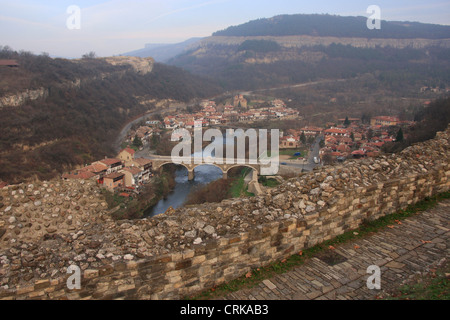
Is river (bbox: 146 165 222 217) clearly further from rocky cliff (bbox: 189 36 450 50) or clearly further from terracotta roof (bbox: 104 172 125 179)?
rocky cliff (bbox: 189 36 450 50)

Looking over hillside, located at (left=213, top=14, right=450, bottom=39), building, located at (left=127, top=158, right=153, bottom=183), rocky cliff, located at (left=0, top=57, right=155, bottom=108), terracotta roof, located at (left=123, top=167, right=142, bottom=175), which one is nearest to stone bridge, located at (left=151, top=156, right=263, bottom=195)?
building, located at (left=127, top=158, right=153, bottom=183)

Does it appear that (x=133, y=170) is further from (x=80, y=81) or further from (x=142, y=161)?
(x=80, y=81)

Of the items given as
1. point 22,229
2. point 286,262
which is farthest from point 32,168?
point 286,262

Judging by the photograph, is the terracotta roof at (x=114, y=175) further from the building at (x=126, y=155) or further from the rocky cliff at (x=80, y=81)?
the rocky cliff at (x=80, y=81)

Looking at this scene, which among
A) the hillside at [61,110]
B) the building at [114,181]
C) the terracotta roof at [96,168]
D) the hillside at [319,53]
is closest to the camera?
the building at [114,181]

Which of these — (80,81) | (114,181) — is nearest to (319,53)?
(80,81)

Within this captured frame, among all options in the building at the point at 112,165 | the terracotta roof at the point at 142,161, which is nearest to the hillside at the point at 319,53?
the terracotta roof at the point at 142,161

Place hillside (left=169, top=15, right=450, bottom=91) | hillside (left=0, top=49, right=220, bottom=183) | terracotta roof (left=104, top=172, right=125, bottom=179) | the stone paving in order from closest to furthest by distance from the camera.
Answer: the stone paving < terracotta roof (left=104, top=172, right=125, bottom=179) < hillside (left=0, top=49, right=220, bottom=183) < hillside (left=169, top=15, right=450, bottom=91)
